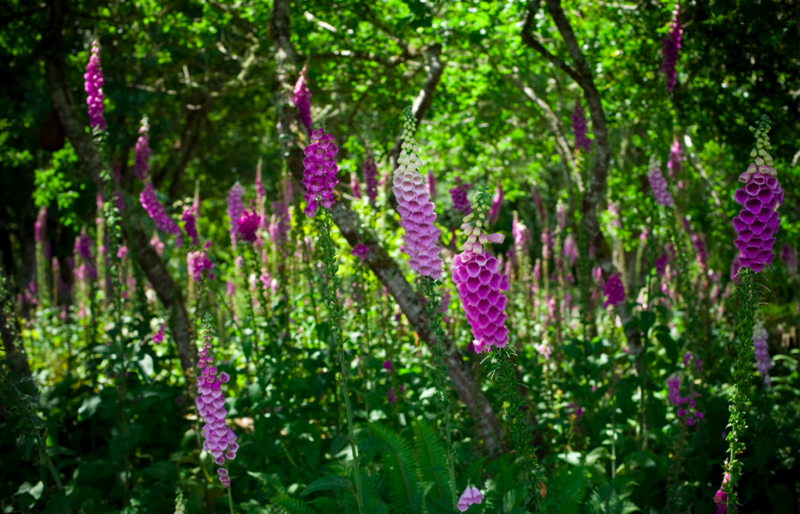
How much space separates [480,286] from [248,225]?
2593 millimetres

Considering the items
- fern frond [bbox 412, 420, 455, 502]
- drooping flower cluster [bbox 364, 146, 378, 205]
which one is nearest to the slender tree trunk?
drooping flower cluster [bbox 364, 146, 378, 205]

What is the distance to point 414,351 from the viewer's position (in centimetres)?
473

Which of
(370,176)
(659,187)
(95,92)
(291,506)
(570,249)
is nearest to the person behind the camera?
(291,506)

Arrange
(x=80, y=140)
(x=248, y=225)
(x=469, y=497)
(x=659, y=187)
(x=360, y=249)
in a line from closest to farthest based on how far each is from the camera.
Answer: (x=469, y=497) → (x=360, y=249) → (x=248, y=225) → (x=659, y=187) → (x=80, y=140)

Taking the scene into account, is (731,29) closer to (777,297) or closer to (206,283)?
(206,283)

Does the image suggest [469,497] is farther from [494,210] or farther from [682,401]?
[494,210]

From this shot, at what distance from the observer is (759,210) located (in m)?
2.41

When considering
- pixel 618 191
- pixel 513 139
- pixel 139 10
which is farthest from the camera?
pixel 513 139

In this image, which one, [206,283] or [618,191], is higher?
[618,191]

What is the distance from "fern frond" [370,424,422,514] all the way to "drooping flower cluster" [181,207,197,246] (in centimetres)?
223

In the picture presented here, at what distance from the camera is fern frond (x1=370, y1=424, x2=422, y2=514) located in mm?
3160

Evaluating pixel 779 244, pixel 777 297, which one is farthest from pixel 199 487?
pixel 777 297

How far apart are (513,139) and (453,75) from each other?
2.03m

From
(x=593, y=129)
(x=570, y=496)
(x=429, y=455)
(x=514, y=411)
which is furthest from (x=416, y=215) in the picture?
(x=593, y=129)
